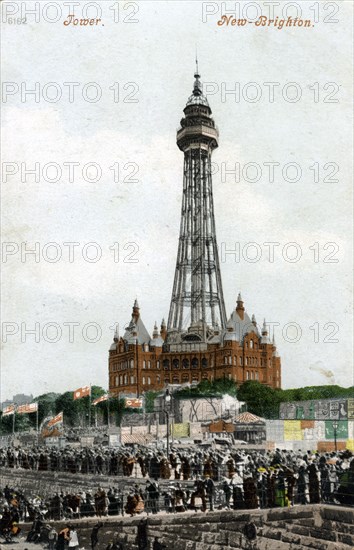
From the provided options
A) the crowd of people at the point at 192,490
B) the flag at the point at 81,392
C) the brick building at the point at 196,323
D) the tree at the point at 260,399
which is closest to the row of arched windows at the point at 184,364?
the brick building at the point at 196,323

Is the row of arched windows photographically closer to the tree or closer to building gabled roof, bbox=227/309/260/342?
building gabled roof, bbox=227/309/260/342

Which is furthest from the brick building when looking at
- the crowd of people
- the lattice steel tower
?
the crowd of people

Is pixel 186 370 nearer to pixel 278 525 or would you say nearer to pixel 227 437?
pixel 227 437

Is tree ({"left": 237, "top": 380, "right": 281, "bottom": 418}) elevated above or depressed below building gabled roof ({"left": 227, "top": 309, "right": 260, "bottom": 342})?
below

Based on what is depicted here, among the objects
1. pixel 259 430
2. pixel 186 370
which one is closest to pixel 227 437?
pixel 259 430

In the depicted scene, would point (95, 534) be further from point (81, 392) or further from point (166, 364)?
point (166, 364)

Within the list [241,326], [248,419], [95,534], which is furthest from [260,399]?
[95,534]
